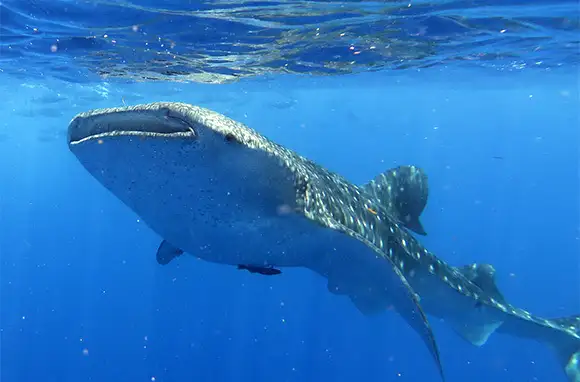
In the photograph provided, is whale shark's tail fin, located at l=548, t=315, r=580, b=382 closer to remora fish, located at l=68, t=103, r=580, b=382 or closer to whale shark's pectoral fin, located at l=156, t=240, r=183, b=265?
remora fish, located at l=68, t=103, r=580, b=382

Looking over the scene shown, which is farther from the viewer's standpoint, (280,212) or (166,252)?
(166,252)

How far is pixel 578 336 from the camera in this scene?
8383mm

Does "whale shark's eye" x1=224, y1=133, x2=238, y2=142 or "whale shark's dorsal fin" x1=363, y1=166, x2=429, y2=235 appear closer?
"whale shark's eye" x1=224, y1=133, x2=238, y2=142

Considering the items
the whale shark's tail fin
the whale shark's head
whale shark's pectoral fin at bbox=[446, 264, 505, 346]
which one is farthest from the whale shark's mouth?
the whale shark's tail fin

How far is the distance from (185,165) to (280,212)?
125 centimetres

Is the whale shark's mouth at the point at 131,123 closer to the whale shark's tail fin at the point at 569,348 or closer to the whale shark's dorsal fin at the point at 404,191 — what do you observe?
the whale shark's dorsal fin at the point at 404,191

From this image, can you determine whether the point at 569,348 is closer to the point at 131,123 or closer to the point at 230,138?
the point at 230,138

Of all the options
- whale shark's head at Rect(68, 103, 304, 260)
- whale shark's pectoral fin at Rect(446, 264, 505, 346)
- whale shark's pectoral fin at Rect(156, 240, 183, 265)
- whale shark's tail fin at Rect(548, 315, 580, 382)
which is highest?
whale shark's head at Rect(68, 103, 304, 260)

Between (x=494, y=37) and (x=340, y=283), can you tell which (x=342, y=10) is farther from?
(x=340, y=283)

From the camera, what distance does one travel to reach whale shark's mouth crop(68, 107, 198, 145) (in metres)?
3.55

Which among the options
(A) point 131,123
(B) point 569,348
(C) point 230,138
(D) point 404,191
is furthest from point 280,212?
(B) point 569,348

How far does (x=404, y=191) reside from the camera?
25.6 feet

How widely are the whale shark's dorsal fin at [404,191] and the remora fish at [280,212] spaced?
0.02 m

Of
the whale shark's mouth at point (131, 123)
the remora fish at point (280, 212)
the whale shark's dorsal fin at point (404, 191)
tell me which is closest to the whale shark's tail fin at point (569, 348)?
the remora fish at point (280, 212)
